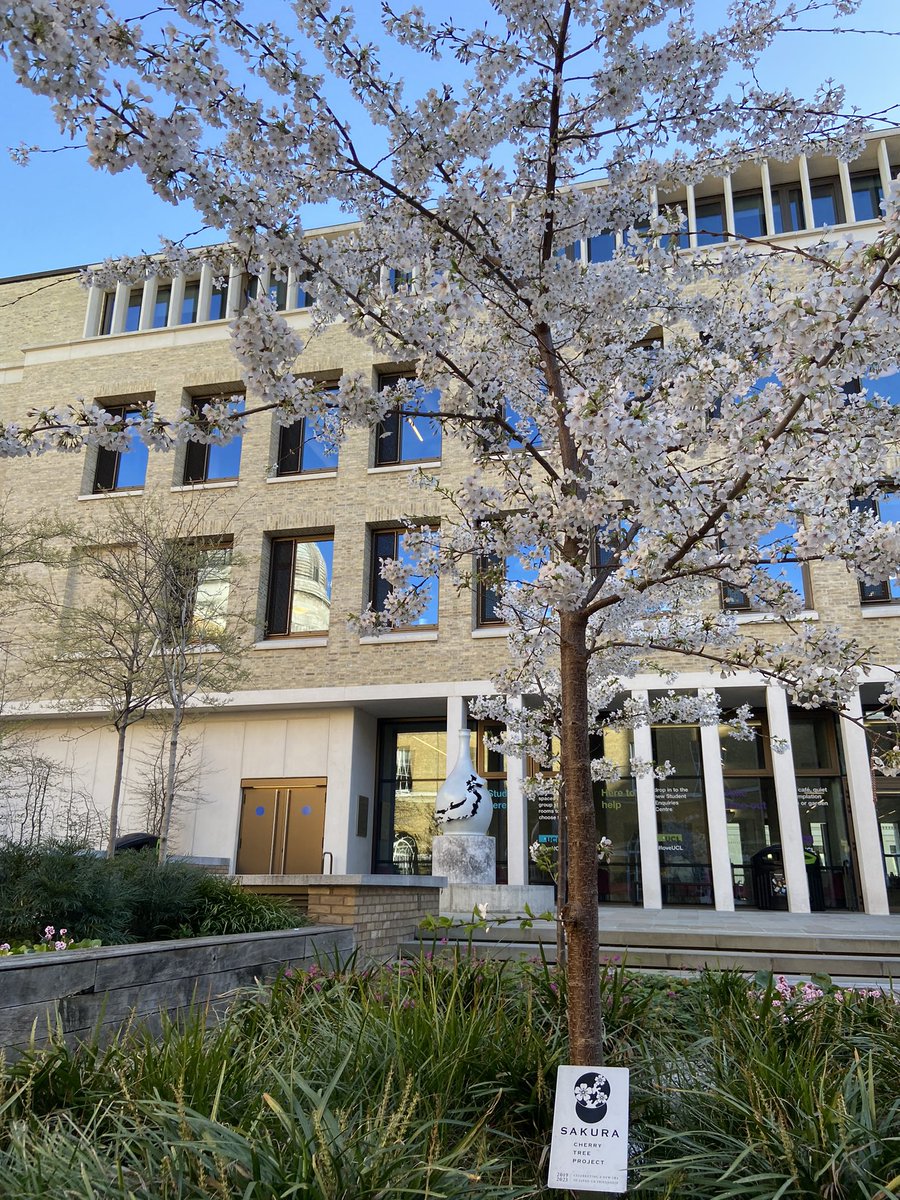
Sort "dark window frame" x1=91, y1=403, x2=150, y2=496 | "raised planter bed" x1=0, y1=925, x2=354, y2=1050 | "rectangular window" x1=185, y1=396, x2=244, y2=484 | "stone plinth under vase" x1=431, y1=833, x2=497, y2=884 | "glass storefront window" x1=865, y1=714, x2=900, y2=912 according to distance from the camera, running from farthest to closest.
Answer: "dark window frame" x1=91, y1=403, x2=150, y2=496, "rectangular window" x1=185, y1=396, x2=244, y2=484, "glass storefront window" x1=865, y1=714, x2=900, y2=912, "stone plinth under vase" x1=431, y1=833, x2=497, y2=884, "raised planter bed" x1=0, y1=925, x2=354, y2=1050

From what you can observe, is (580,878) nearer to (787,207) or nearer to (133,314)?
(787,207)

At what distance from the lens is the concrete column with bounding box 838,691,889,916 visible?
17422 mm

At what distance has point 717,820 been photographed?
1836 centimetres

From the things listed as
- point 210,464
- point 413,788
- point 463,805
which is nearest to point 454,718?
point 413,788

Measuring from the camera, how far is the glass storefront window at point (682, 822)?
739 inches

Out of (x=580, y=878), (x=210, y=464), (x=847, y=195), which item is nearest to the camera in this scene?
(x=580, y=878)

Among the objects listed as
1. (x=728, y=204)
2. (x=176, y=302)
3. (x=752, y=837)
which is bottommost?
(x=752, y=837)

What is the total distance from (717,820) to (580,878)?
15.6 metres

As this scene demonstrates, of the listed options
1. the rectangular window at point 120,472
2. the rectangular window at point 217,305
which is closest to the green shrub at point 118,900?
the rectangular window at point 120,472

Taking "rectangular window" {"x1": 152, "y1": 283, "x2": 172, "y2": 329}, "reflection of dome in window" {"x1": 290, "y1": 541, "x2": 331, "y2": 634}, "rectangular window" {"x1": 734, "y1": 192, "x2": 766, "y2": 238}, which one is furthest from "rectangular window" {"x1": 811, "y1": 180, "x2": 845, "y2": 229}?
"rectangular window" {"x1": 152, "y1": 283, "x2": 172, "y2": 329}

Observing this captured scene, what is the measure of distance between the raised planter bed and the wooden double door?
42.8ft

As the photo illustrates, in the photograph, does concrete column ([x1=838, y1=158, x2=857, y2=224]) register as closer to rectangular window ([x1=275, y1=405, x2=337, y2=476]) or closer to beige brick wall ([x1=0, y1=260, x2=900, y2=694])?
beige brick wall ([x1=0, y1=260, x2=900, y2=694])

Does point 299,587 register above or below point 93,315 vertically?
below

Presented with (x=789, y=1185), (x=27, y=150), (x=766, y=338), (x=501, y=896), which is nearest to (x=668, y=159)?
(x=766, y=338)
